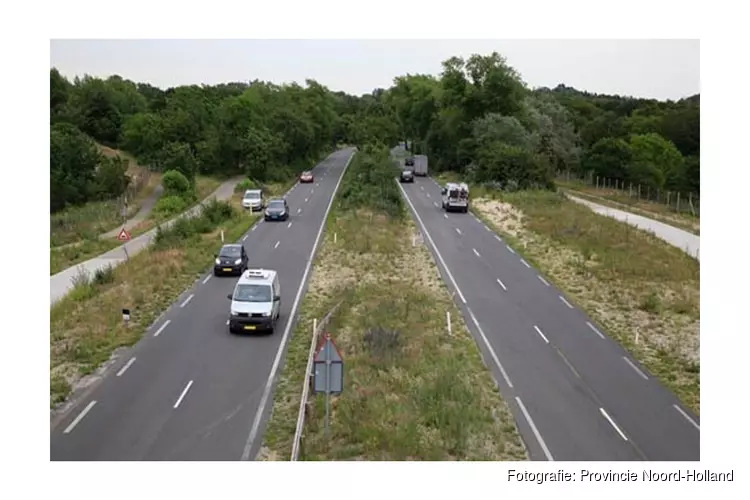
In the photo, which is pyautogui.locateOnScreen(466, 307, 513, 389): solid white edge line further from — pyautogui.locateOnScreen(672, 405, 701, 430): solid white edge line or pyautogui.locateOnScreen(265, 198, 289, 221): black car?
pyautogui.locateOnScreen(265, 198, 289, 221): black car

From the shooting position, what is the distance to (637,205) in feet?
214

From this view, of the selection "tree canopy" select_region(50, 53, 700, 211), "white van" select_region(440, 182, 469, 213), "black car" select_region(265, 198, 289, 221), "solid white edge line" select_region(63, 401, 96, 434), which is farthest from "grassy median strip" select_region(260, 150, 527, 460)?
"tree canopy" select_region(50, 53, 700, 211)

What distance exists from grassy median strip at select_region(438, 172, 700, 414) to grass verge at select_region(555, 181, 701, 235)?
18.7ft

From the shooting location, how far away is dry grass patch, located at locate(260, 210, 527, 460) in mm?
15438

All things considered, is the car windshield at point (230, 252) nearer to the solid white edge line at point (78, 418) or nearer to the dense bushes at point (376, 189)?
the solid white edge line at point (78, 418)

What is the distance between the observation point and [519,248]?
40.4 m

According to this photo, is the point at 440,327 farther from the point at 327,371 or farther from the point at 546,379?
the point at 327,371

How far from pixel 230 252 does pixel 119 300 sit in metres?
6.90

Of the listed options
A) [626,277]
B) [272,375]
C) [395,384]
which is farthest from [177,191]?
A: [395,384]

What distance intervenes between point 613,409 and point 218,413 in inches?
356

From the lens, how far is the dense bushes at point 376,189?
5231 cm

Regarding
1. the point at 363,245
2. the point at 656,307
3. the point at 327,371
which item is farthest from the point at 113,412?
the point at 363,245

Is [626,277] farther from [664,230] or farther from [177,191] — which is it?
[177,191]

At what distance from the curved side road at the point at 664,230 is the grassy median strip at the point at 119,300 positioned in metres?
24.1
